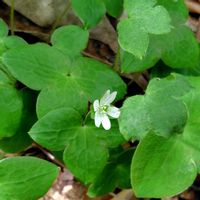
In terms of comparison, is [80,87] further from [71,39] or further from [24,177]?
[24,177]

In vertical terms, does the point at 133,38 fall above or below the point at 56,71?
above

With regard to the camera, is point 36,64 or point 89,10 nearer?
point 36,64

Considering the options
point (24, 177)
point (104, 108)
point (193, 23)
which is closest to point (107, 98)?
point (104, 108)

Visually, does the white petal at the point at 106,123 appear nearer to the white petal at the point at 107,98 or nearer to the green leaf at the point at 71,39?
the white petal at the point at 107,98

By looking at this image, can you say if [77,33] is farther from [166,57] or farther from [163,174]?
[163,174]

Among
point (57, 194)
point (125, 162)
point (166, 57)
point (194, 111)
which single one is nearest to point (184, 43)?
point (166, 57)

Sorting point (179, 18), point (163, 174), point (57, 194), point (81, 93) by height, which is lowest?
point (57, 194)

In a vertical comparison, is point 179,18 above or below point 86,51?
above

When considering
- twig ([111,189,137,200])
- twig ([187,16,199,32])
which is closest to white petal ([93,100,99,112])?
twig ([111,189,137,200])
